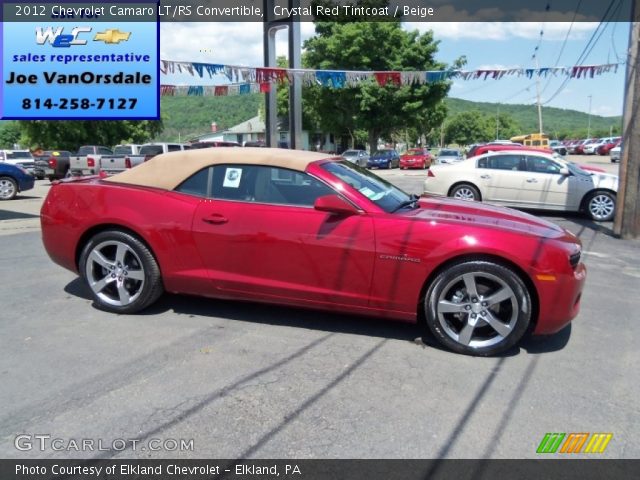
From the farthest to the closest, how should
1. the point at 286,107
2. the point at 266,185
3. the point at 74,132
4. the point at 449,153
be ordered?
the point at 286,107
the point at 74,132
the point at 449,153
the point at 266,185

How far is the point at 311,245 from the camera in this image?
401 centimetres

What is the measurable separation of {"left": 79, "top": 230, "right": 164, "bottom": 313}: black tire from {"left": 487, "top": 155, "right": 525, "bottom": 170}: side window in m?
9.11

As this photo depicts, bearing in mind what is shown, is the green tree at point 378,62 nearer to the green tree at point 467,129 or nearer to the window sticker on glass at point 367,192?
the window sticker on glass at point 367,192

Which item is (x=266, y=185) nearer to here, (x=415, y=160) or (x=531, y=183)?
(x=531, y=183)

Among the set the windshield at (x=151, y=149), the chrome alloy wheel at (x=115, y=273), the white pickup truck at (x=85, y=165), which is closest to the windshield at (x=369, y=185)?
the chrome alloy wheel at (x=115, y=273)

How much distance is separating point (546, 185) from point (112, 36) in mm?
9700

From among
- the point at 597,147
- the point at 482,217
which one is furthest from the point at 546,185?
the point at 597,147

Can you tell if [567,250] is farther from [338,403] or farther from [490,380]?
[338,403]

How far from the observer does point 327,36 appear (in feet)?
127

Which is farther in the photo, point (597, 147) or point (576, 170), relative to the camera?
point (597, 147)

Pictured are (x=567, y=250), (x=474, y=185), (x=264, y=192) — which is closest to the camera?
(x=567, y=250)

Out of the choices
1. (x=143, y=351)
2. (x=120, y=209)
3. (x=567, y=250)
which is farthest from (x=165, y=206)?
(x=567, y=250)

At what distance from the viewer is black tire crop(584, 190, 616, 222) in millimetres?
10703

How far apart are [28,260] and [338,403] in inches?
208
